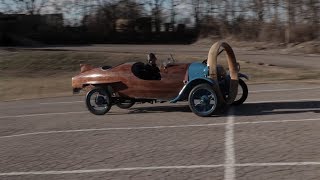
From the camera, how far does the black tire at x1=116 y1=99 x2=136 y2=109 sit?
1288 centimetres

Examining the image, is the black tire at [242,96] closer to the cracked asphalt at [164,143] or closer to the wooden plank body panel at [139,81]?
the cracked asphalt at [164,143]

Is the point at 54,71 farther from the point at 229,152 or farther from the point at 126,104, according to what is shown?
the point at 229,152

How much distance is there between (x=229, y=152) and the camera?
27.2 feet

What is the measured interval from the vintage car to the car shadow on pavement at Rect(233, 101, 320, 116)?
285mm

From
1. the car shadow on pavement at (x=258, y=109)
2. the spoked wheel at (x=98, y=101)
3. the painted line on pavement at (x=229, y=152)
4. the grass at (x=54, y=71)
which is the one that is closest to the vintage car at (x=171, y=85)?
Result: the spoked wheel at (x=98, y=101)

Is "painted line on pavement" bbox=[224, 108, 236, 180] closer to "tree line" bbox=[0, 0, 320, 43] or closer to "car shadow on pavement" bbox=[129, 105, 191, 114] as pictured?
"car shadow on pavement" bbox=[129, 105, 191, 114]

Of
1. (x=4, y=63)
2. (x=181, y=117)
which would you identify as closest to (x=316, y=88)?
(x=181, y=117)

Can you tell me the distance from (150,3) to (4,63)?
18878 mm

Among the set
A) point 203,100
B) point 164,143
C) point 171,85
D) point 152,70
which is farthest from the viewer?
point 152,70

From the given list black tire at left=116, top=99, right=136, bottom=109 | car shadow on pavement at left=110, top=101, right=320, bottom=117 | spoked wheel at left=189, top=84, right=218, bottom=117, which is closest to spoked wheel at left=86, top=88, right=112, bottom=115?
black tire at left=116, top=99, right=136, bottom=109

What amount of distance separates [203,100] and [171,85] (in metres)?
0.82

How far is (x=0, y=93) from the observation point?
911 inches

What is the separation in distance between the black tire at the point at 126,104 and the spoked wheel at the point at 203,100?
1651 mm

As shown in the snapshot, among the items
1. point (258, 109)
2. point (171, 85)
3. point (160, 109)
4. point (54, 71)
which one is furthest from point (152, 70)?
point (54, 71)
